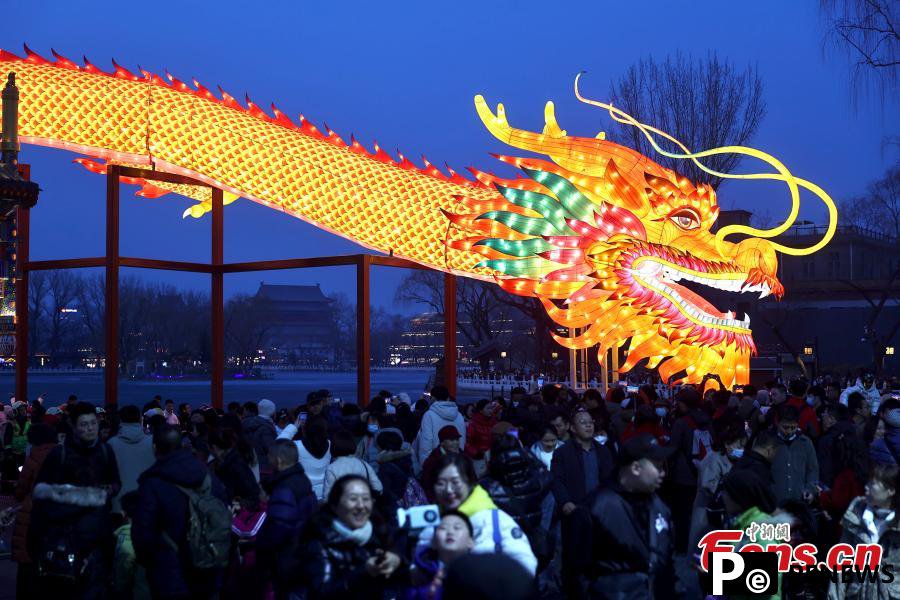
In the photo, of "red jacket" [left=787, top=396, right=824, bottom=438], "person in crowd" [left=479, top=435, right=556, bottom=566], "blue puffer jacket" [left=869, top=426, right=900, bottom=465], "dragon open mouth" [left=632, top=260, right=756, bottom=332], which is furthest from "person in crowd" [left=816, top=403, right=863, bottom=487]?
"dragon open mouth" [left=632, top=260, right=756, bottom=332]

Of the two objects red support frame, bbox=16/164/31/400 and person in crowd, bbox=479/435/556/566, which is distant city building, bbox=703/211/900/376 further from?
person in crowd, bbox=479/435/556/566

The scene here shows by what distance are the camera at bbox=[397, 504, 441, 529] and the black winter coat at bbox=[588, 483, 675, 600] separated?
0.91 meters

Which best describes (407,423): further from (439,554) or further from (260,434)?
(439,554)

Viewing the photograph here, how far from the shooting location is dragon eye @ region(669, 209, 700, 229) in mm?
14609

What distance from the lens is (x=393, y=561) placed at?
347 cm

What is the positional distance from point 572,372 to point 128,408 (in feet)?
39.3

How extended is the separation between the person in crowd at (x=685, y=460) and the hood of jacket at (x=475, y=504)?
4758 millimetres

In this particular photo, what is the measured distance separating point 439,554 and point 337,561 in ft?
1.79

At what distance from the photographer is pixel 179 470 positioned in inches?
187

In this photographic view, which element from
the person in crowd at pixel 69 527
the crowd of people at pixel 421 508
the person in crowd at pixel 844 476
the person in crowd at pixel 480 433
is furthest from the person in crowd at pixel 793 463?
the person in crowd at pixel 69 527

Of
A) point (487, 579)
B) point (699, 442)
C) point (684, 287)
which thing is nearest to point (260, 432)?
point (699, 442)

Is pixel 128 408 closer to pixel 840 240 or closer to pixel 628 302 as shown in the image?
pixel 628 302

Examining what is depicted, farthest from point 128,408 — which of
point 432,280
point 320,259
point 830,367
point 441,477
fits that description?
point 432,280

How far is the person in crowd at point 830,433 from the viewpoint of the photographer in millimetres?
7176
